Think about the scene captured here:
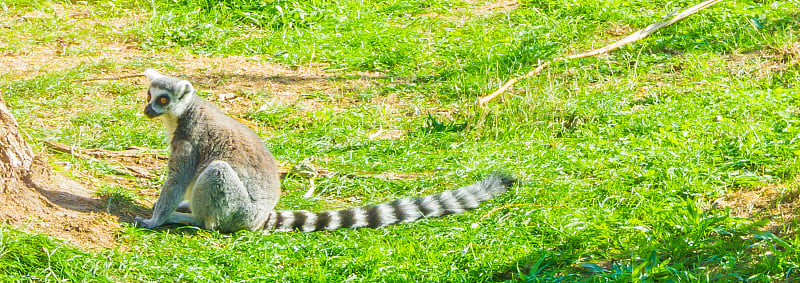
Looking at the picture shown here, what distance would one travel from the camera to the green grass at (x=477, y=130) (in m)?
4.32

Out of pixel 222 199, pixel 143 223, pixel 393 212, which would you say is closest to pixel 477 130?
pixel 393 212

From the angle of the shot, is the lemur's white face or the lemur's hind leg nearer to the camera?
the lemur's hind leg

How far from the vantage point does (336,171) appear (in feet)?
19.8

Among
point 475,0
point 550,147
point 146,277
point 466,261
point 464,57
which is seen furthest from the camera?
point 475,0

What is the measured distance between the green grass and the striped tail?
0.07 meters

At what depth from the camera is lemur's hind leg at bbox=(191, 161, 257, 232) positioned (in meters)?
4.88

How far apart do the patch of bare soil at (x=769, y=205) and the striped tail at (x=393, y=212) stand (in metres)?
1.36

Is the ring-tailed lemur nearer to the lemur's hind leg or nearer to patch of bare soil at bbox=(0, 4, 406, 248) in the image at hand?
the lemur's hind leg

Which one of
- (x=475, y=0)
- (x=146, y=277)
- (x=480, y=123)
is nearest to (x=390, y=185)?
(x=480, y=123)

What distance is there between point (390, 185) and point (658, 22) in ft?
14.5

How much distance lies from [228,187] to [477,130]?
2.36 m

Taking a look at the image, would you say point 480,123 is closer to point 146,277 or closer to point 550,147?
point 550,147

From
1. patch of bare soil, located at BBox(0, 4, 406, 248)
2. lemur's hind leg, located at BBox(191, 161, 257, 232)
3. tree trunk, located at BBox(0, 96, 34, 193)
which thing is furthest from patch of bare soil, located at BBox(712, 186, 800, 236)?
tree trunk, located at BBox(0, 96, 34, 193)

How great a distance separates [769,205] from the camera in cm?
496
